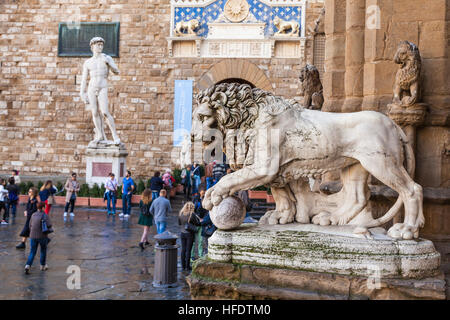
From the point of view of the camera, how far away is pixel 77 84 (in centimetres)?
1994

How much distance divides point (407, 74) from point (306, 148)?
139 centimetres

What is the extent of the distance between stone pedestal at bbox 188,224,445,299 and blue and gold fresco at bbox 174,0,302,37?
16087 mm

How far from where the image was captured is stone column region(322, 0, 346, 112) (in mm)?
6211

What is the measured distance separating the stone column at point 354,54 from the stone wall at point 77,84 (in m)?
13.4

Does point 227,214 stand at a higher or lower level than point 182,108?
lower

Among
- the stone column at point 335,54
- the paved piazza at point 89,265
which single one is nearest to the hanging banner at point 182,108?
the paved piazza at point 89,265

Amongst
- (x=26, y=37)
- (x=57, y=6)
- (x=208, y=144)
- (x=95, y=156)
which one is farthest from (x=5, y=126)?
(x=208, y=144)

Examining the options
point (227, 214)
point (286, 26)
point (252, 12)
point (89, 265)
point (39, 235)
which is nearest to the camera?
point (227, 214)

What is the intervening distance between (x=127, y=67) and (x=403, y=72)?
1589 cm

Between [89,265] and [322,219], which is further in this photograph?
[89,265]

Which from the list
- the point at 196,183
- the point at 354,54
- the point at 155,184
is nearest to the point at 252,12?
the point at 196,183

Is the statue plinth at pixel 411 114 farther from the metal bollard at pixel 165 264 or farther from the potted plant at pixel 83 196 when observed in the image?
the potted plant at pixel 83 196

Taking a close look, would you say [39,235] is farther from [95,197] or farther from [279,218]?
[95,197]

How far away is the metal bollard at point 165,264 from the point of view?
6.94 metres
